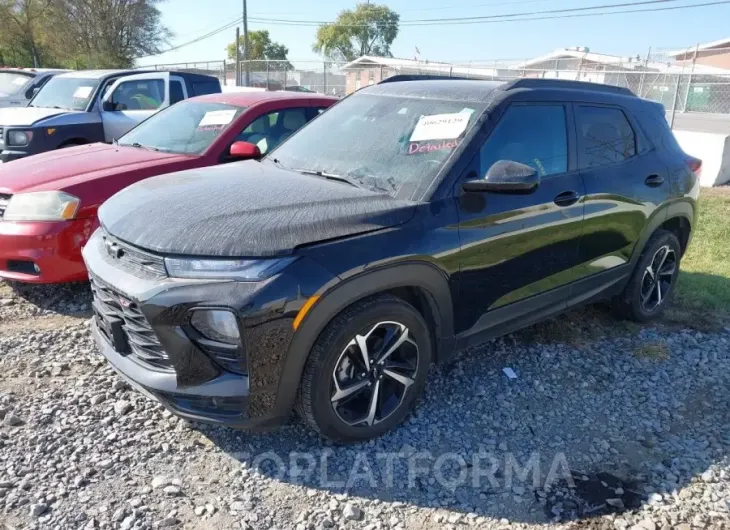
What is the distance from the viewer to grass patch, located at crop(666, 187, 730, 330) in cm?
492

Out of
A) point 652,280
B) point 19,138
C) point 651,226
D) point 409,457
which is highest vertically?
Answer: point 19,138

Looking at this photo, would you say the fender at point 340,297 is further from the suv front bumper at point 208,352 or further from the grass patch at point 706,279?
the grass patch at point 706,279

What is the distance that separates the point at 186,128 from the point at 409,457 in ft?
12.8

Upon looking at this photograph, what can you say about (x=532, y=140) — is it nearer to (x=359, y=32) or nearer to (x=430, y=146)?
(x=430, y=146)

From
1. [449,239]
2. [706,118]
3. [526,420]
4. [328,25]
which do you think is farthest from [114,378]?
[328,25]

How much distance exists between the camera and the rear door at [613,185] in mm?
3861

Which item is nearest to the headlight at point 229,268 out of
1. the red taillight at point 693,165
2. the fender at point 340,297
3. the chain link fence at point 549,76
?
the fender at point 340,297

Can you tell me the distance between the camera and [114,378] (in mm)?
3566

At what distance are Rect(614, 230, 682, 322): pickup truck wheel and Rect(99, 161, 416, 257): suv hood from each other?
94.9 inches

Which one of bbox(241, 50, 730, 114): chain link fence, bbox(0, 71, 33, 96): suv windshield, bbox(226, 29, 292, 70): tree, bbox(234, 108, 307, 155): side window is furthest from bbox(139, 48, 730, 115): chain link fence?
bbox(226, 29, 292, 70): tree

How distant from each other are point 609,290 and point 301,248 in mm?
2660

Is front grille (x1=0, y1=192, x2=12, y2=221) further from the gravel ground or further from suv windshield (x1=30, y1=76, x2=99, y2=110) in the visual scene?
suv windshield (x1=30, y1=76, x2=99, y2=110)

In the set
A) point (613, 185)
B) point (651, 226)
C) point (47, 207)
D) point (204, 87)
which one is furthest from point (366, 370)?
point (204, 87)

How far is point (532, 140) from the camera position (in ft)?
11.8
